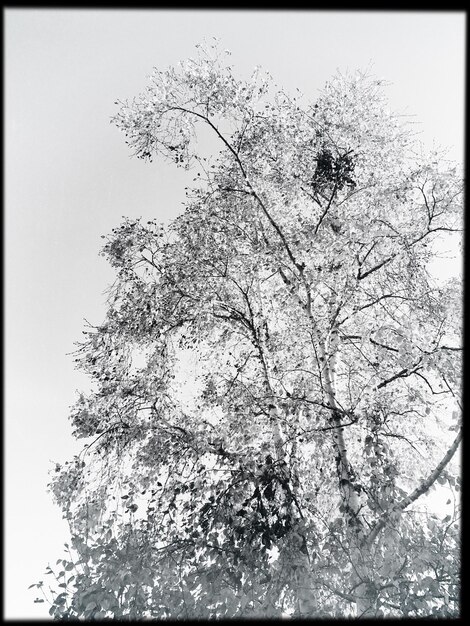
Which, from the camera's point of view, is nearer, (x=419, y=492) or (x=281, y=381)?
(x=419, y=492)

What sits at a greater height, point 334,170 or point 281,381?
point 334,170

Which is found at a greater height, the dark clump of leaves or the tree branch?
the dark clump of leaves

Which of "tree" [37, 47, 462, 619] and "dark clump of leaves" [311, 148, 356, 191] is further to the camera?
"dark clump of leaves" [311, 148, 356, 191]

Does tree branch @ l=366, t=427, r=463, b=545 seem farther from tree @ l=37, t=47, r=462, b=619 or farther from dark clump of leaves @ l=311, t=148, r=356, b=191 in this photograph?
dark clump of leaves @ l=311, t=148, r=356, b=191

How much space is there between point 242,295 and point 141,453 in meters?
2.81

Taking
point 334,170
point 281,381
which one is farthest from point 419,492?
point 334,170

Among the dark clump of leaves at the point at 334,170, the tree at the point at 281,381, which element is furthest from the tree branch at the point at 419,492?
the dark clump of leaves at the point at 334,170

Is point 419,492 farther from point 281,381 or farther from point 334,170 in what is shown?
point 334,170

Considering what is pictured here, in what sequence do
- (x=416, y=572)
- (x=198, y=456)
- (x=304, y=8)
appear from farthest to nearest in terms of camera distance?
(x=198, y=456) → (x=416, y=572) → (x=304, y=8)

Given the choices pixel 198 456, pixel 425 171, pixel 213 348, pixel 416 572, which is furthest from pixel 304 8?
pixel 213 348

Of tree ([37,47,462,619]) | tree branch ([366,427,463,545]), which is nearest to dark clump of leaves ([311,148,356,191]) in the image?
tree ([37,47,462,619])

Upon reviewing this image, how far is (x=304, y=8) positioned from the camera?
103 centimetres

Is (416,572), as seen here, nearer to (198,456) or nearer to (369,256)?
(198,456)

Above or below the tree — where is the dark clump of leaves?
above
